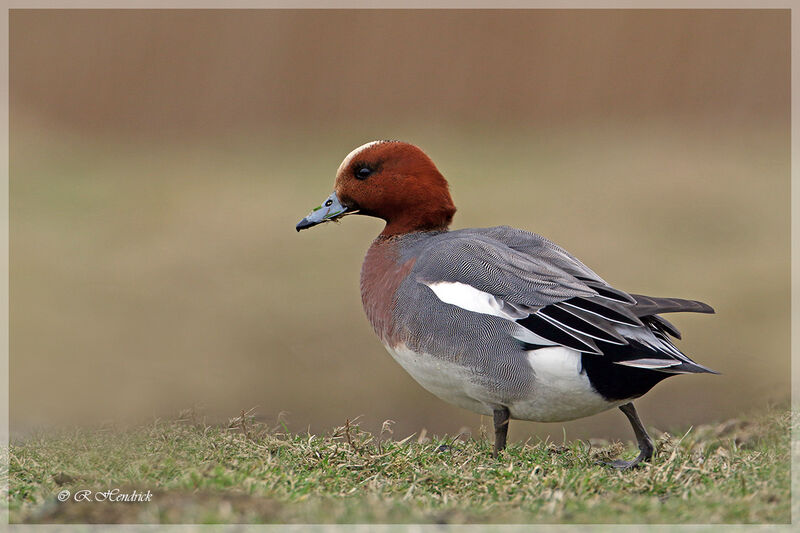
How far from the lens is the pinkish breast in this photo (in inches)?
139

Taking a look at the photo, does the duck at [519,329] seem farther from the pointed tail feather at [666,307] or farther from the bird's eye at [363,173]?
the bird's eye at [363,173]

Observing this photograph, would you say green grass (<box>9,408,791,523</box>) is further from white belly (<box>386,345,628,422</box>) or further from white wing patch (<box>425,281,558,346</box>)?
white wing patch (<box>425,281,558,346</box>)

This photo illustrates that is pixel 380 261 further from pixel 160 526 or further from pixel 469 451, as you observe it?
pixel 160 526

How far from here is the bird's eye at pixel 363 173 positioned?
3942 millimetres

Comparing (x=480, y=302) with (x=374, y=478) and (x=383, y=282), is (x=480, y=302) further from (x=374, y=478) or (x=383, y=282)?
(x=374, y=478)

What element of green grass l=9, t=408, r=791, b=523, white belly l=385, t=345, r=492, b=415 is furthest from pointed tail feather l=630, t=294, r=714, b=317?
white belly l=385, t=345, r=492, b=415

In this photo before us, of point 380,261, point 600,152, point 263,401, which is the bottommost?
point 263,401

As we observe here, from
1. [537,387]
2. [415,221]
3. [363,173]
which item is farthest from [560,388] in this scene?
[363,173]

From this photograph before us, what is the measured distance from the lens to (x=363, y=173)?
3949 millimetres

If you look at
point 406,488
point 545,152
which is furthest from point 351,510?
point 545,152

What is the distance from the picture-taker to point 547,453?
3.32m

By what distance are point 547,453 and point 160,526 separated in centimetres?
141

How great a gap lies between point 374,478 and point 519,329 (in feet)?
2.18

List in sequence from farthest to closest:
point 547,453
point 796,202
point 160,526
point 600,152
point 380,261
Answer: point 600,152, point 796,202, point 380,261, point 547,453, point 160,526
